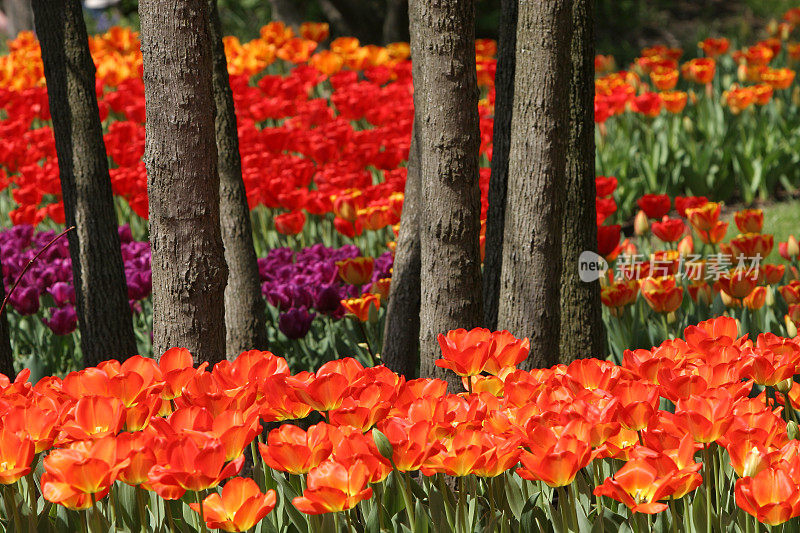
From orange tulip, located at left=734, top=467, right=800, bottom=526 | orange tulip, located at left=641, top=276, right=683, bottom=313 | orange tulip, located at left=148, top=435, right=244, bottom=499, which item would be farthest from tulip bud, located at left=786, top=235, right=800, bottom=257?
orange tulip, located at left=148, top=435, right=244, bottom=499

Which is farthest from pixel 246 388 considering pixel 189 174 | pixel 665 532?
pixel 665 532

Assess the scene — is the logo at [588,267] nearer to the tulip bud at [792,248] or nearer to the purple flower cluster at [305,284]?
the purple flower cluster at [305,284]

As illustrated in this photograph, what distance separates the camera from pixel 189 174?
84.1 inches

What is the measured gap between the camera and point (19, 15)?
→ 38.3ft

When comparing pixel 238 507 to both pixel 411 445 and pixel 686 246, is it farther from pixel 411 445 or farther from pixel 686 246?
pixel 686 246

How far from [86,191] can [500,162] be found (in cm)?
Result: 127

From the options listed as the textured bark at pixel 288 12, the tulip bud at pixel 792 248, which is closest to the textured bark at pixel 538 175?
the tulip bud at pixel 792 248

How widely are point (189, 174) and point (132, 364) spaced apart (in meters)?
0.51

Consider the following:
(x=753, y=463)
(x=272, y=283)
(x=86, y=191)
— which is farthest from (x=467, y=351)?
(x=272, y=283)

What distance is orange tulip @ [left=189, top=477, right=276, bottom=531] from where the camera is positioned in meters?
1.37

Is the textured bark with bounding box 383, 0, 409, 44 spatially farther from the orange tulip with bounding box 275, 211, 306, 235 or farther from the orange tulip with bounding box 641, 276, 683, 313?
the orange tulip with bounding box 641, 276, 683, 313

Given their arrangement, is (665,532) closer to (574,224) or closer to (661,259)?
(574,224)

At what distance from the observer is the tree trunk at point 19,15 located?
1130cm

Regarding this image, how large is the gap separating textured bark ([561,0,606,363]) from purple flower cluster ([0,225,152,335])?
5.28ft
